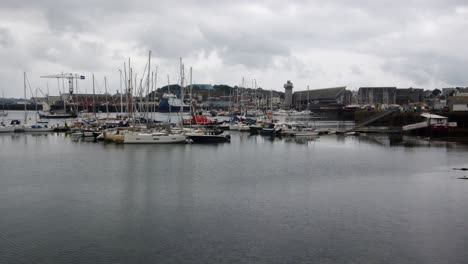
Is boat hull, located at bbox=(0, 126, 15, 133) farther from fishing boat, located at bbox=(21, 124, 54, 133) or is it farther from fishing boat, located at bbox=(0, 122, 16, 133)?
fishing boat, located at bbox=(21, 124, 54, 133)

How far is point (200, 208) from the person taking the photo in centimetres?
1928

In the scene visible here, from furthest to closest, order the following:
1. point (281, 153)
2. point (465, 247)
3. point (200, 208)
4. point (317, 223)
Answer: point (281, 153)
point (200, 208)
point (317, 223)
point (465, 247)

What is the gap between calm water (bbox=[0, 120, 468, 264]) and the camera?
14.3 metres

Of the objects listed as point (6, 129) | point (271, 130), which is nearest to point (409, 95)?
point (271, 130)

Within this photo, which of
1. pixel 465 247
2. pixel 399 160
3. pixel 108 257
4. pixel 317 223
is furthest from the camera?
pixel 399 160

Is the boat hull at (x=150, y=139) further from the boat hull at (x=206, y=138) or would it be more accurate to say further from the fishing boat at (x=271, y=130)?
the fishing boat at (x=271, y=130)

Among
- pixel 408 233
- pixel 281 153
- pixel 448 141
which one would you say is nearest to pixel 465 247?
pixel 408 233

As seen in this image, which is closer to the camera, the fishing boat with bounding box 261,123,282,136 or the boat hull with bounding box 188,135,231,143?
the boat hull with bounding box 188,135,231,143

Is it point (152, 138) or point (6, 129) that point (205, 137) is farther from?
point (6, 129)

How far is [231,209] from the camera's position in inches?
752

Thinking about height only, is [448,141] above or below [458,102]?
below

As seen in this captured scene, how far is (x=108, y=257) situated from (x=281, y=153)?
1059 inches

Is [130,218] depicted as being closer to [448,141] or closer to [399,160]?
[399,160]

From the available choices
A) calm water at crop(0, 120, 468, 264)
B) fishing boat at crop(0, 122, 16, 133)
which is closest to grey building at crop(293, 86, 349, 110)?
fishing boat at crop(0, 122, 16, 133)
